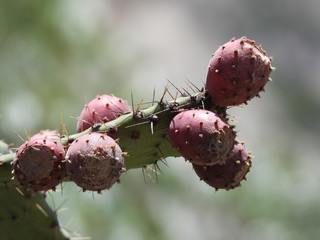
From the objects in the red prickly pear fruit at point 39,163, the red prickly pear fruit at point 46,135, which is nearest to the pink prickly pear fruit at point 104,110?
the red prickly pear fruit at point 46,135

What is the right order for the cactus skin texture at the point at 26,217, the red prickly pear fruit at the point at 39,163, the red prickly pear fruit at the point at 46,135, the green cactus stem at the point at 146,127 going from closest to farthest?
the red prickly pear fruit at the point at 39,163 < the green cactus stem at the point at 146,127 < the red prickly pear fruit at the point at 46,135 < the cactus skin texture at the point at 26,217

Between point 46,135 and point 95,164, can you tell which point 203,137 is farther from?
point 46,135

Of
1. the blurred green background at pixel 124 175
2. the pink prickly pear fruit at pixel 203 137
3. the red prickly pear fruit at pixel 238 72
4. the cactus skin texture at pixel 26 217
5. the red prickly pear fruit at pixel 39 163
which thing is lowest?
the red prickly pear fruit at pixel 39 163

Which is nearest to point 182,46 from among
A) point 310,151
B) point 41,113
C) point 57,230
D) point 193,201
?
point 310,151

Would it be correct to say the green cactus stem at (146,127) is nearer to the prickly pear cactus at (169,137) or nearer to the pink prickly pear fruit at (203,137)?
the prickly pear cactus at (169,137)

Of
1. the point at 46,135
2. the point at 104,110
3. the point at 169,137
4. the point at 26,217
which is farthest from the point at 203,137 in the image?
the point at 26,217
